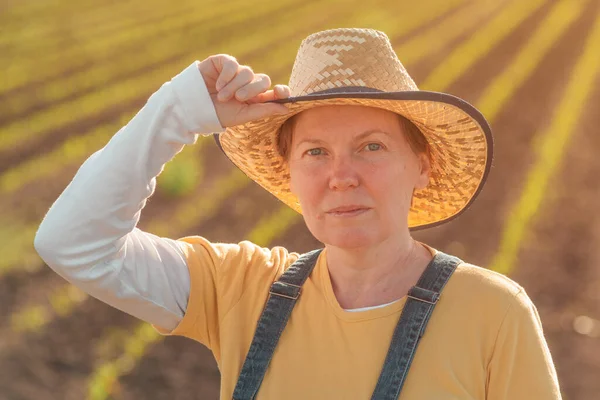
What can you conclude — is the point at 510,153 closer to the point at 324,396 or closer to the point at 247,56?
the point at 247,56

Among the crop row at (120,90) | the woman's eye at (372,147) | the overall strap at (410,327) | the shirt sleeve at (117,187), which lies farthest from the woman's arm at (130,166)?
the crop row at (120,90)

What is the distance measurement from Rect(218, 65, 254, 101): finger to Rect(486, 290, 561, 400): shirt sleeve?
0.74 meters

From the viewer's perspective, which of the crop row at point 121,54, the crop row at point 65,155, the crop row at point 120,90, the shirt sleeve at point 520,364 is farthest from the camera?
the crop row at point 121,54

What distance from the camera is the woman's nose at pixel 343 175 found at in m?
2.08

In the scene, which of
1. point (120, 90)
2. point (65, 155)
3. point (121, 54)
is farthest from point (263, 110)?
point (121, 54)

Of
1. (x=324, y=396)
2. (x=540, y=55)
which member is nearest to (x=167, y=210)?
(x=540, y=55)

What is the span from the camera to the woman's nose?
2.08 metres

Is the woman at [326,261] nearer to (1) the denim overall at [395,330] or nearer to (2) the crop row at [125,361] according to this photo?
(1) the denim overall at [395,330]

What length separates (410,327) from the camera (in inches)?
79.4

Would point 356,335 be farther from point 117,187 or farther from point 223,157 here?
point 223,157

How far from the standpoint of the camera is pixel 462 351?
196 centimetres

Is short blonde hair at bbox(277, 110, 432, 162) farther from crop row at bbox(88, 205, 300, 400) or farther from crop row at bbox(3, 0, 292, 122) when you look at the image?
crop row at bbox(3, 0, 292, 122)

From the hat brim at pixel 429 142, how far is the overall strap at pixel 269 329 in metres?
0.38

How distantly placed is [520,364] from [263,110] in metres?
0.77
